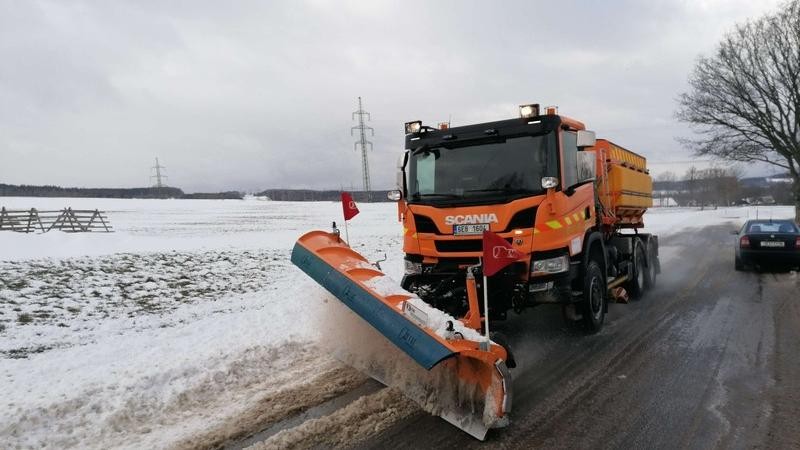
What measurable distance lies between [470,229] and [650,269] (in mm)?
6236

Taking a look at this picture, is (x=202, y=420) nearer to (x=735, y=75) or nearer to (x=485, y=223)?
(x=485, y=223)

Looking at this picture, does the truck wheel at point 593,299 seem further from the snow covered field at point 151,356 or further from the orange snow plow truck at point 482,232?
the snow covered field at point 151,356

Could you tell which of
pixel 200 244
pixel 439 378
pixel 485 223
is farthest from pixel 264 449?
pixel 200 244

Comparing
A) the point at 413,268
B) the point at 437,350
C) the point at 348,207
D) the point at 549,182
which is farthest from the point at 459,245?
the point at 437,350

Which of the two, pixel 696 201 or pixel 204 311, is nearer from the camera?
pixel 204 311

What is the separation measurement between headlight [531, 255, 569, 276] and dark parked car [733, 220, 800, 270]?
8496 mm

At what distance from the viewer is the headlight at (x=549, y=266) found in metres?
5.15

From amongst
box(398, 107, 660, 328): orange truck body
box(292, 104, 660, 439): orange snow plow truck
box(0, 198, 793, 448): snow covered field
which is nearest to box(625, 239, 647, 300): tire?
box(398, 107, 660, 328): orange truck body

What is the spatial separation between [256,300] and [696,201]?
102 metres

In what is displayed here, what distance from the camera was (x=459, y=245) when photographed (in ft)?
17.6

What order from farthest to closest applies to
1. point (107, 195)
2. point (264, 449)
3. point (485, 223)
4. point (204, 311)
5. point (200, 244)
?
point (107, 195) → point (200, 244) → point (204, 311) → point (485, 223) → point (264, 449)

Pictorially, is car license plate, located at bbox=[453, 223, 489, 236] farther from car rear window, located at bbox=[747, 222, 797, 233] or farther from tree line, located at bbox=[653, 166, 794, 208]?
tree line, located at bbox=[653, 166, 794, 208]

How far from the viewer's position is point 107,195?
118062 millimetres

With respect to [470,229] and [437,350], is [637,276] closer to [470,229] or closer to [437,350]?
[470,229]
